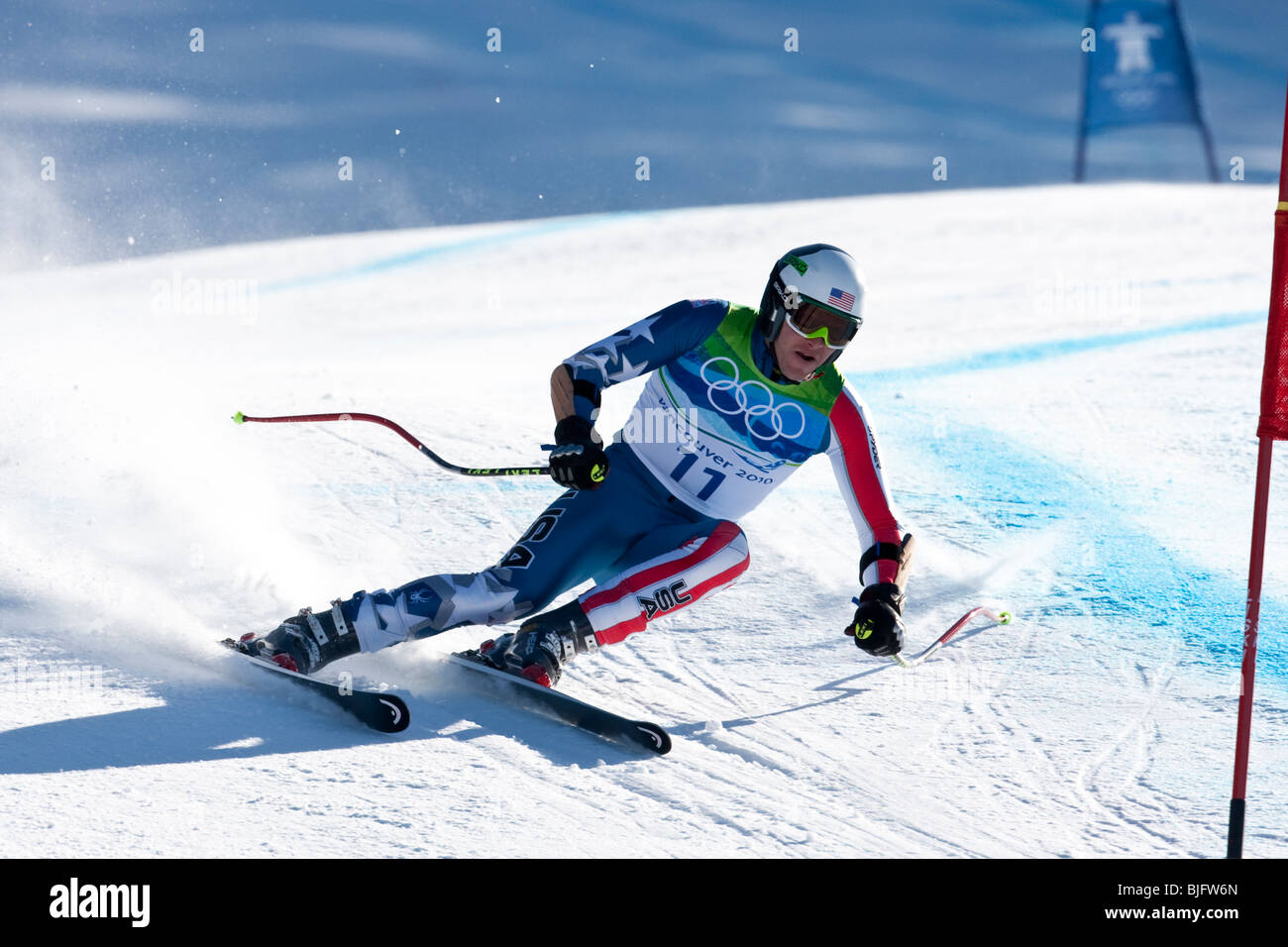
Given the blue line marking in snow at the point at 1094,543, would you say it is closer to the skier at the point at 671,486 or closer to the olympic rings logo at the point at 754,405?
the skier at the point at 671,486

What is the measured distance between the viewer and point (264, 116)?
519 inches

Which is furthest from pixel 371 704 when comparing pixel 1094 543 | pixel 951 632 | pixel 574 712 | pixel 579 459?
pixel 1094 543

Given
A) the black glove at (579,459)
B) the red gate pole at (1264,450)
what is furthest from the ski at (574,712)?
the red gate pole at (1264,450)

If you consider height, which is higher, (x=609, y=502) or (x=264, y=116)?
(x=264, y=116)

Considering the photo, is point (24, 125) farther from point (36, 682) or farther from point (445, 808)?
point (445, 808)

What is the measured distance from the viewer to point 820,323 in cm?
339

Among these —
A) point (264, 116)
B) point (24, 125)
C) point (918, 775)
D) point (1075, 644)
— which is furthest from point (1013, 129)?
point (918, 775)

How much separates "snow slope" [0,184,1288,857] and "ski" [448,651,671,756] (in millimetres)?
50

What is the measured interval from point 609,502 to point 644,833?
3.81ft

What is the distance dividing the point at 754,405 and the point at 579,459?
58cm

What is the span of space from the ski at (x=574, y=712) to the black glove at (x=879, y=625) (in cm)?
56

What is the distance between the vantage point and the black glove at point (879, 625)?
3.21 metres

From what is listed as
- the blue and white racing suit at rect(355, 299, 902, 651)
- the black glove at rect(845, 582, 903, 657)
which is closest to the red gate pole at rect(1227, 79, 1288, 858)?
the black glove at rect(845, 582, 903, 657)

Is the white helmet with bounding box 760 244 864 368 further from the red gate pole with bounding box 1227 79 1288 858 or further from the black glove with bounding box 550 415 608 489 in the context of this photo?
the red gate pole with bounding box 1227 79 1288 858
